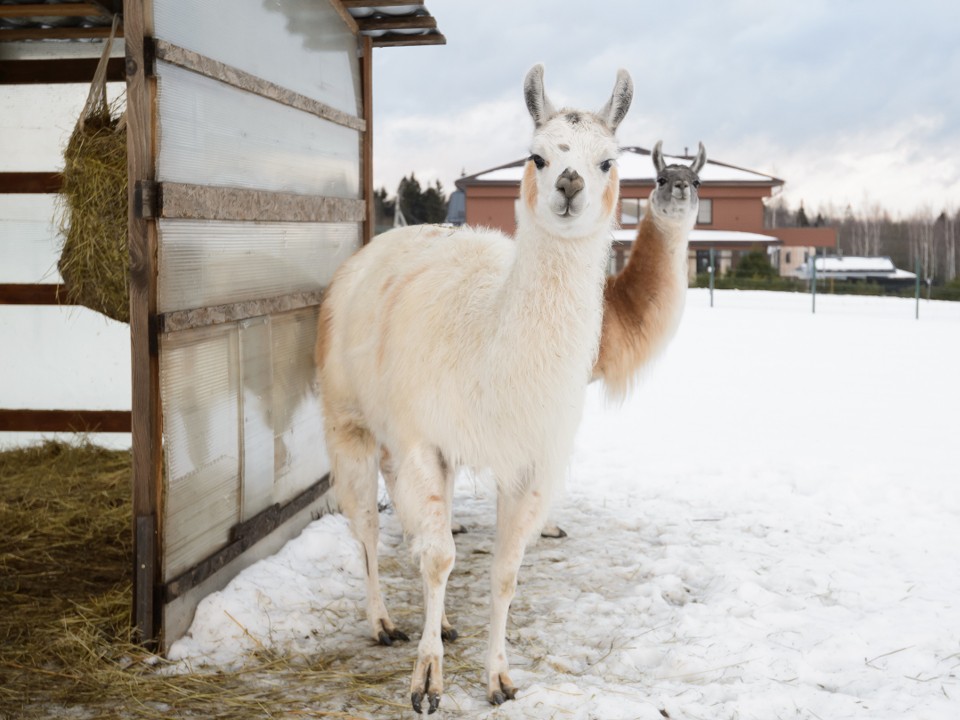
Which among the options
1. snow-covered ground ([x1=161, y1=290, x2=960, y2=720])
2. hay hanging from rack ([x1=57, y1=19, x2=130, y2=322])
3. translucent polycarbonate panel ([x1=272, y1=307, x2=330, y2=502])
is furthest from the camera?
translucent polycarbonate panel ([x1=272, y1=307, x2=330, y2=502])

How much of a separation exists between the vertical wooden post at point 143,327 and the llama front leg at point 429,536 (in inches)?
39.8

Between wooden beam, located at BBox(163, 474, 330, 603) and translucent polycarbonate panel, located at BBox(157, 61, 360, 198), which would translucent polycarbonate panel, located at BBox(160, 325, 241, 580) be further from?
translucent polycarbonate panel, located at BBox(157, 61, 360, 198)

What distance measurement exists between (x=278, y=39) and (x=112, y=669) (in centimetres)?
315

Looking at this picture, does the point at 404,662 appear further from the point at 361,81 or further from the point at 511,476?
the point at 361,81

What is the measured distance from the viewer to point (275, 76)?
4562 mm

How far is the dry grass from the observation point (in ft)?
10.2

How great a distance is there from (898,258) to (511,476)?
214 feet

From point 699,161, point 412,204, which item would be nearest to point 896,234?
point 412,204

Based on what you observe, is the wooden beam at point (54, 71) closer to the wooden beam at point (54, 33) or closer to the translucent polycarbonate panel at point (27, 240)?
the wooden beam at point (54, 33)

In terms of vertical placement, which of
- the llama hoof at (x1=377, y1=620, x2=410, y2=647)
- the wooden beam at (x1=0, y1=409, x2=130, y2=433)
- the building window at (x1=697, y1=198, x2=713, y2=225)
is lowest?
the llama hoof at (x1=377, y1=620, x2=410, y2=647)

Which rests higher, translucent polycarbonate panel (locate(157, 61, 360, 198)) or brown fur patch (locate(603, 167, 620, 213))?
translucent polycarbonate panel (locate(157, 61, 360, 198))

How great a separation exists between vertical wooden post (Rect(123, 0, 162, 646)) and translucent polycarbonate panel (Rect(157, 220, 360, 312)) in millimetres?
80

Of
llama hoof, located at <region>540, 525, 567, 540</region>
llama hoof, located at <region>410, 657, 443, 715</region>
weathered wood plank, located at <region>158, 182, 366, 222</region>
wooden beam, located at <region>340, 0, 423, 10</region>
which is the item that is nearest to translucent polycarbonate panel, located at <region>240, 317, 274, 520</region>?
weathered wood plank, located at <region>158, 182, 366, 222</region>

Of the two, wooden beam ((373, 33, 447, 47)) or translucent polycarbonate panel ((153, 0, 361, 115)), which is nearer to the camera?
translucent polycarbonate panel ((153, 0, 361, 115))
